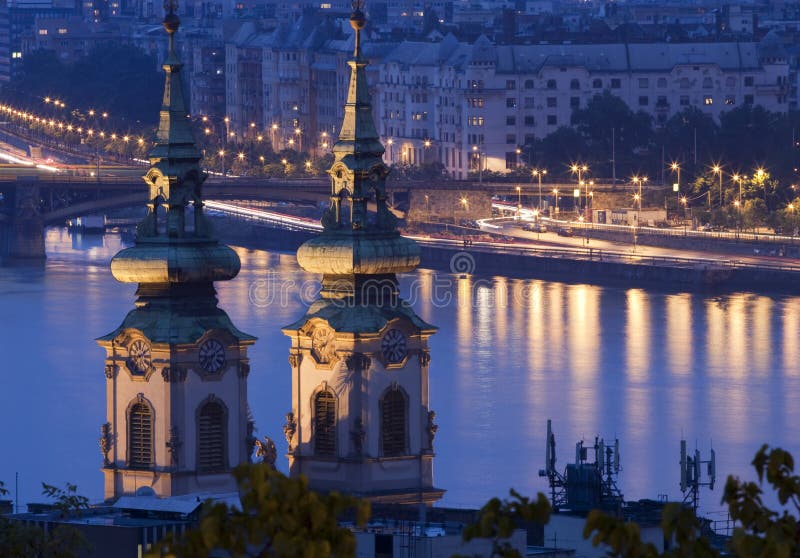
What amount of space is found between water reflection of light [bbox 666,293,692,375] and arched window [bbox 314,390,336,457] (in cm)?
2233

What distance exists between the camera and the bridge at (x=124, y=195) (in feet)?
249

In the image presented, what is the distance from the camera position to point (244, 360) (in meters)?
26.1

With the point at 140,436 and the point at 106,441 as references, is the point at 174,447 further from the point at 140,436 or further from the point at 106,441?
the point at 106,441

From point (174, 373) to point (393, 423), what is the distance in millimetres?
1777

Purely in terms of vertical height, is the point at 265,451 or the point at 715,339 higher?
the point at 715,339

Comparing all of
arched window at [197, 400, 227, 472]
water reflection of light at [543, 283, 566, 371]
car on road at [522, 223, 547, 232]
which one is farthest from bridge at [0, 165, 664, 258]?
arched window at [197, 400, 227, 472]

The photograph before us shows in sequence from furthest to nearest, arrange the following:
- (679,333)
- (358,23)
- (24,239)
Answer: (24,239), (679,333), (358,23)

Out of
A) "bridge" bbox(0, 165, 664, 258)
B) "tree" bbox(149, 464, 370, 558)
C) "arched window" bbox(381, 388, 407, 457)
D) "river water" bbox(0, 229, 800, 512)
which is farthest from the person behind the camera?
"bridge" bbox(0, 165, 664, 258)

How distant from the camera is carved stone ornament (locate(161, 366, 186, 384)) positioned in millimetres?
25828

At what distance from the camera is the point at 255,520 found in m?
14.4

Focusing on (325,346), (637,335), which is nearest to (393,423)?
(325,346)

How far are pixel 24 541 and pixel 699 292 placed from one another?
47.4m

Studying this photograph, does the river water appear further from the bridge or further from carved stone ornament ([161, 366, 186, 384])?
carved stone ornament ([161, 366, 186, 384])

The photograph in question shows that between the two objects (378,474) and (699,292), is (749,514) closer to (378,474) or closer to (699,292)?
(378,474)
